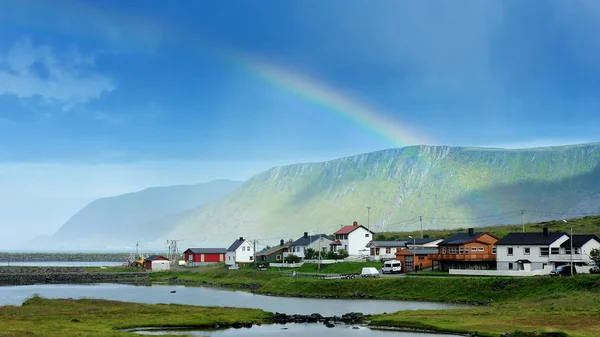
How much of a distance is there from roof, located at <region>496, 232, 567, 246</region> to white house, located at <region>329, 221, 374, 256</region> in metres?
46.4

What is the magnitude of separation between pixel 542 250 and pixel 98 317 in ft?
195

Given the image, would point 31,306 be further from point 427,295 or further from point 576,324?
Answer: point 576,324

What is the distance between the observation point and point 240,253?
154 metres

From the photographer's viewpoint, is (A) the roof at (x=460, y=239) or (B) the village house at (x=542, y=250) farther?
(A) the roof at (x=460, y=239)

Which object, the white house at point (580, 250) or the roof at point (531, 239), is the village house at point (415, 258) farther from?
the white house at point (580, 250)

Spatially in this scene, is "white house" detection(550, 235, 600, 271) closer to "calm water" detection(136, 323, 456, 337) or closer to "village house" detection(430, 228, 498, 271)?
"village house" detection(430, 228, 498, 271)

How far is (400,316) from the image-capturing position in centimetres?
6128

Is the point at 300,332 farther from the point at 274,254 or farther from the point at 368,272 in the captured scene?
the point at 274,254

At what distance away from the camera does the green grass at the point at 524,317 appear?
163 feet

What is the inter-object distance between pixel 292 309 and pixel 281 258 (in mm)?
74510

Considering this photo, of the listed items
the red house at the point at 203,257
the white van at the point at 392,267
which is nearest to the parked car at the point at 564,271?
the white van at the point at 392,267

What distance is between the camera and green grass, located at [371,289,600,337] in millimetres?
49791

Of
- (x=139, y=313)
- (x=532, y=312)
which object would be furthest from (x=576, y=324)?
(x=139, y=313)

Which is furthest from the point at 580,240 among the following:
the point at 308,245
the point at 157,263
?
the point at 157,263
